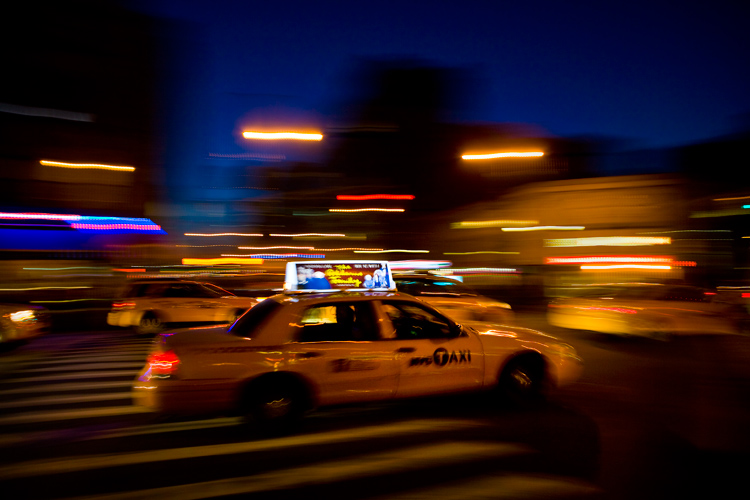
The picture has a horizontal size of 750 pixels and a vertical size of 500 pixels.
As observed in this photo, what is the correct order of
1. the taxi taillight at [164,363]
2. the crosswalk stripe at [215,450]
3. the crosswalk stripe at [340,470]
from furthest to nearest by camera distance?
the taxi taillight at [164,363] < the crosswalk stripe at [215,450] < the crosswalk stripe at [340,470]

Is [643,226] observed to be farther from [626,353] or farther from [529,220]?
[626,353]

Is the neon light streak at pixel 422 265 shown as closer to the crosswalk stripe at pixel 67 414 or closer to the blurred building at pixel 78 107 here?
the blurred building at pixel 78 107

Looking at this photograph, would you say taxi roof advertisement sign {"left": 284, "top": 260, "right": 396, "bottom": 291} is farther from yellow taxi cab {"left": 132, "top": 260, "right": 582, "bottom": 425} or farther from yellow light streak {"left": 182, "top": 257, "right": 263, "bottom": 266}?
yellow light streak {"left": 182, "top": 257, "right": 263, "bottom": 266}

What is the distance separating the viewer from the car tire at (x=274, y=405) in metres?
5.09

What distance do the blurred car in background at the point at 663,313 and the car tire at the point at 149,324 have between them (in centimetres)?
997

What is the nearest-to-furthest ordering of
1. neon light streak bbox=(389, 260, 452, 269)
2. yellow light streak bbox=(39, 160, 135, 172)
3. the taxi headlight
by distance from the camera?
1. the taxi headlight
2. yellow light streak bbox=(39, 160, 135, 172)
3. neon light streak bbox=(389, 260, 452, 269)

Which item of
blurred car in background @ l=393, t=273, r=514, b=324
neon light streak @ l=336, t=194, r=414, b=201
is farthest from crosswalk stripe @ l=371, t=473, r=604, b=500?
neon light streak @ l=336, t=194, r=414, b=201

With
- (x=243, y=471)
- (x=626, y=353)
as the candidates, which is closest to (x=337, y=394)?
(x=243, y=471)

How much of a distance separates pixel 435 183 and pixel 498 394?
3429 centimetres

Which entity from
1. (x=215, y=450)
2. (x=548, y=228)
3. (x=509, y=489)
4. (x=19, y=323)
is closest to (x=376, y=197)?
(x=548, y=228)

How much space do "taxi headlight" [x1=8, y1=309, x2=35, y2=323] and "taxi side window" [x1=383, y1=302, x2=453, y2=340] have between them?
7725mm

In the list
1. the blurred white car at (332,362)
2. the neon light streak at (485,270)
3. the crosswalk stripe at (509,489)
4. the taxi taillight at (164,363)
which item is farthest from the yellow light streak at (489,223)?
the taxi taillight at (164,363)

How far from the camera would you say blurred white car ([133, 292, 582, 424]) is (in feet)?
16.3

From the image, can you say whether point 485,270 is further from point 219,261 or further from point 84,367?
point 219,261
